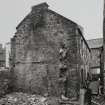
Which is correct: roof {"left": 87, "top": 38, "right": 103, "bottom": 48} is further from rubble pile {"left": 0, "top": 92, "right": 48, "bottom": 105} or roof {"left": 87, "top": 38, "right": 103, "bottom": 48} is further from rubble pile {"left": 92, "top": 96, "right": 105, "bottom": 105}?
rubble pile {"left": 92, "top": 96, "right": 105, "bottom": 105}

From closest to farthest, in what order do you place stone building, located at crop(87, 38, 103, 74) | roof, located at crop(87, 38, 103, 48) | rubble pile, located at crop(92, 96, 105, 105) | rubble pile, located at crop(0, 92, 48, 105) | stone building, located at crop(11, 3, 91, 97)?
1. rubble pile, located at crop(92, 96, 105, 105)
2. rubble pile, located at crop(0, 92, 48, 105)
3. stone building, located at crop(11, 3, 91, 97)
4. stone building, located at crop(87, 38, 103, 74)
5. roof, located at crop(87, 38, 103, 48)

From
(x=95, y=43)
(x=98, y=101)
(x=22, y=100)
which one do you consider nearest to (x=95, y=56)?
(x=95, y=43)

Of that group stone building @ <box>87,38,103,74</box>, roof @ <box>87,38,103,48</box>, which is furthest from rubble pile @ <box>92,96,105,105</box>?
roof @ <box>87,38,103,48</box>

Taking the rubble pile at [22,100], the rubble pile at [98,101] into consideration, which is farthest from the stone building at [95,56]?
the rubble pile at [98,101]

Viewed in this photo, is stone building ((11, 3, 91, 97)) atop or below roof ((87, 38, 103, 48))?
below

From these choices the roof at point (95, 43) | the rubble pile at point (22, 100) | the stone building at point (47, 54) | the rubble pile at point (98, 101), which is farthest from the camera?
the roof at point (95, 43)

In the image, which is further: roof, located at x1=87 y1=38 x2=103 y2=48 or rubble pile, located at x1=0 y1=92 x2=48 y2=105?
roof, located at x1=87 y1=38 x2=103 y2=48

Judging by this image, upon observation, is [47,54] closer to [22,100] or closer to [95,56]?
[22,100]

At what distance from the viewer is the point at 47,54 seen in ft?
55.6

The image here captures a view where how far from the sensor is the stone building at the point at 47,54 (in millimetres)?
15688

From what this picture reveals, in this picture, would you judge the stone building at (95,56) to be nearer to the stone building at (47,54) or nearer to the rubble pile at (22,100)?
the stone building at (47,54)

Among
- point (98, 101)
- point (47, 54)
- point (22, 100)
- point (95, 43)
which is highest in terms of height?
point (95, 43)

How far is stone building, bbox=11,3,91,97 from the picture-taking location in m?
15.7

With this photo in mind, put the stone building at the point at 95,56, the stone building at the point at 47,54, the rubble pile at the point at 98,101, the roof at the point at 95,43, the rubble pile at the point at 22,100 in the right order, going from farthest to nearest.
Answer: the roof at the point at 95,43
the stone building at the point at 95,56
the stone building at the point at 47,54
the rubble pile at the point at 22,100
the rubble pile at the point at 98,101
